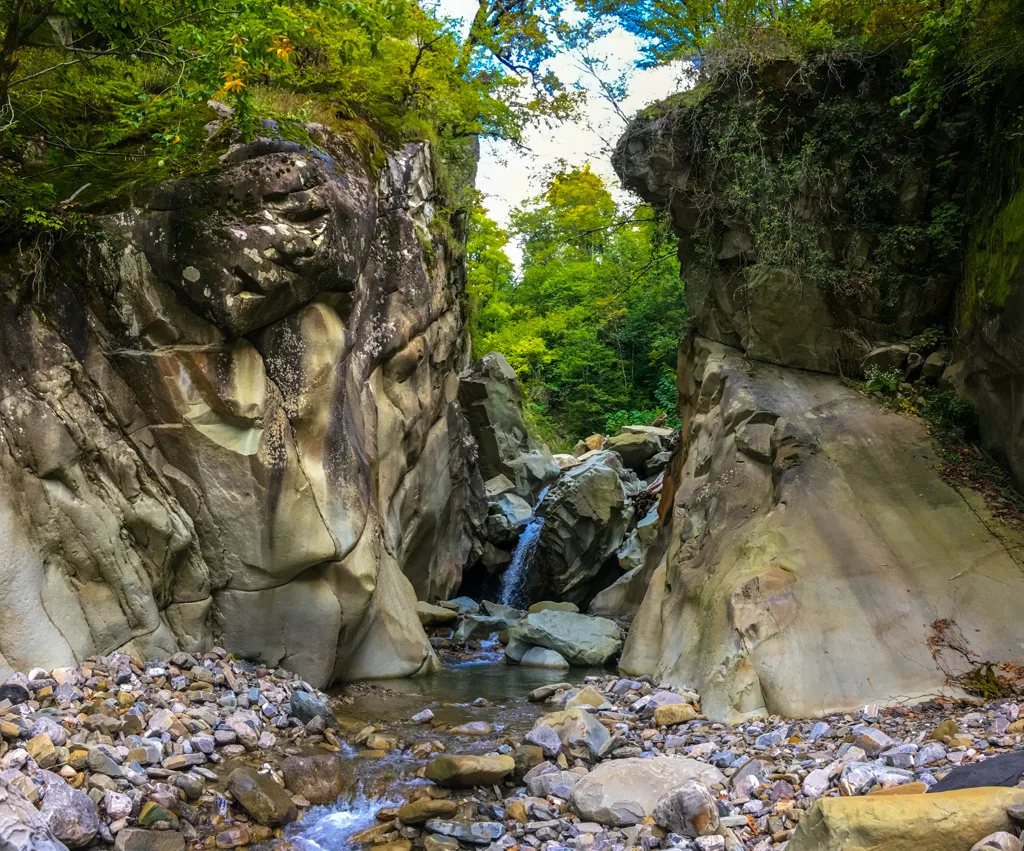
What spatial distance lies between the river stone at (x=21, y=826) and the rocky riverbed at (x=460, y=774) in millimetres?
21

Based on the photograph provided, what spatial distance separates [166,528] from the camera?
8.57 m

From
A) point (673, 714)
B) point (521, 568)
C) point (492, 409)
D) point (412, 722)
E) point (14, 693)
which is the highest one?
point (492, 409)

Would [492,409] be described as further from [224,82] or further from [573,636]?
[224,82]

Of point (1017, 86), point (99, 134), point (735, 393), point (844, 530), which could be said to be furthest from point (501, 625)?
point (1017, 86)

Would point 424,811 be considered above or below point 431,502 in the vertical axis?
below

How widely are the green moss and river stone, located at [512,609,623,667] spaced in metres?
7.28

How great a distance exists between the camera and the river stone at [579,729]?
7289 mm

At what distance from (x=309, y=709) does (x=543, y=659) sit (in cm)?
550

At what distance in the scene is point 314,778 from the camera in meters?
6.58

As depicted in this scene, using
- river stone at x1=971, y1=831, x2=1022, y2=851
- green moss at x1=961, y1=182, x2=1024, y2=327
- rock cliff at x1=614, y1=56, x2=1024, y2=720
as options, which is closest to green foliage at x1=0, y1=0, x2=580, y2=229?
rock cliff at x1=614, y1=56, x2=1024, y2=720

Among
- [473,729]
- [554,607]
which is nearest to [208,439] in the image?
[473,729]

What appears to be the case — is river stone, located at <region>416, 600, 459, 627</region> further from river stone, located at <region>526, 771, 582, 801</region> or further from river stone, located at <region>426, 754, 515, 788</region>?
river stone, located at <region>526, 771, 582, 801</region>

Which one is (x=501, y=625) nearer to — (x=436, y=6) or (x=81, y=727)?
(x=81, y=727)

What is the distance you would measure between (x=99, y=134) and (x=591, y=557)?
13.9 metres
